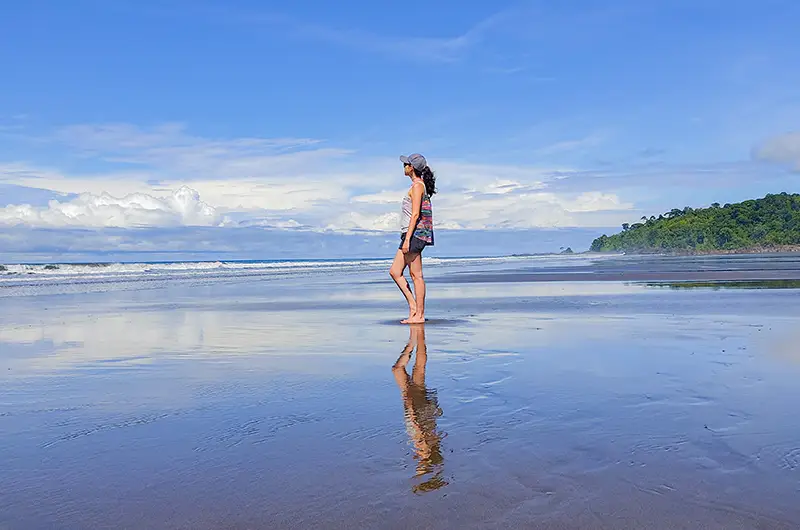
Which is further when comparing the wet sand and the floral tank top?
the floral tank top

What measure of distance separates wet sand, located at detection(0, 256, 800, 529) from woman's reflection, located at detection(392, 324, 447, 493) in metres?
0.02

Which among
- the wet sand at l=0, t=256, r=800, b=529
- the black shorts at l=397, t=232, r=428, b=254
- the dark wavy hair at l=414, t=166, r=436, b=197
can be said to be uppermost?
the dark wavy hair at l=414, t=166, r=436, b=197

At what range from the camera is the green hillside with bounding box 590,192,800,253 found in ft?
296

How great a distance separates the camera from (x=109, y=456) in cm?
348

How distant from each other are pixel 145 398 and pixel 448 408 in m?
2.08

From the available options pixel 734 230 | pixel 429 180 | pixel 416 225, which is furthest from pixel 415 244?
pixel 734 230

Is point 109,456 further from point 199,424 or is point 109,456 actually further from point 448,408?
point 448,408

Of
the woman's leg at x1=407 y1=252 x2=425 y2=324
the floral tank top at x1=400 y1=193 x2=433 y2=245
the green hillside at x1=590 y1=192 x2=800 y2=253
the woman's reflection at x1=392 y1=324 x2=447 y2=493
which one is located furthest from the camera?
the green hillside at x1=590 y1=192 x2=800 y2=253

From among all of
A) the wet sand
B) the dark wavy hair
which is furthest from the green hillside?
the wet sand

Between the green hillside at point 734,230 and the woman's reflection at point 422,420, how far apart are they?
8983cm

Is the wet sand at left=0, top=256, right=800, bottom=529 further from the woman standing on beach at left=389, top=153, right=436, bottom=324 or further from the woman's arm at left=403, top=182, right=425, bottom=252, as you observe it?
the woman's arm at left=403, top=182, right=425, bottom=252

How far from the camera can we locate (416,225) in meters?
9.93

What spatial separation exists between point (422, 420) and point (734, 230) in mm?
102594

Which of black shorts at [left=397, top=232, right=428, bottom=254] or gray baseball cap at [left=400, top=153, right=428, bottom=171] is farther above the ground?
gray baseball cap at [left=400, top=153, right=428, bottom=171]
